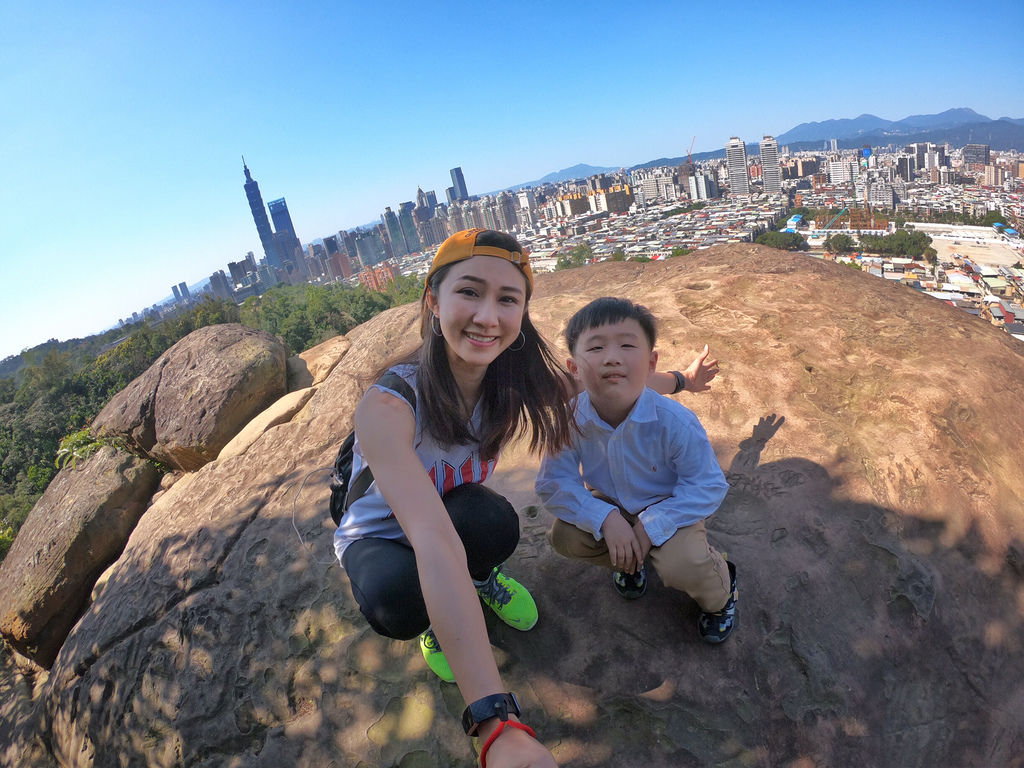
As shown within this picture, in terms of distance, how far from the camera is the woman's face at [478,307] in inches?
67.4

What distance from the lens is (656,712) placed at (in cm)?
191

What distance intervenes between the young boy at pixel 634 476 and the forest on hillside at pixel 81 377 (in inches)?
354

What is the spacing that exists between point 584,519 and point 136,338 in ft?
76.1

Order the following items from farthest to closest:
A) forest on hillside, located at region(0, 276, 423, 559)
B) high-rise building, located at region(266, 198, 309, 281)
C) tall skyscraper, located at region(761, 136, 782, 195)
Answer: high-rise building, located at region(266, 198, 309, 281), tall skyscraper, located at region(761, 136, 782, 195), forest on hillside, located at region(0, 276, 423, 559)

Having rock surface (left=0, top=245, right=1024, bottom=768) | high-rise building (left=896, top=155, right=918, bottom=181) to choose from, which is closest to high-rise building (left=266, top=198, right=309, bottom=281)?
rock surface (left=0, top=245, right=1024, bottom=768)

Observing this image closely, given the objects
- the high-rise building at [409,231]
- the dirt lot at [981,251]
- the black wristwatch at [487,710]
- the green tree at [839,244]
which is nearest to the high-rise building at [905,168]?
the dirt lot at [981,251]

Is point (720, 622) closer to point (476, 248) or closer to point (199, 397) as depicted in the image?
point (476, 248)

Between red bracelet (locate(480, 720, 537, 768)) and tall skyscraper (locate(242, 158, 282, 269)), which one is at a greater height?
tall skyscraper (locate(242, 158, 282, 269))

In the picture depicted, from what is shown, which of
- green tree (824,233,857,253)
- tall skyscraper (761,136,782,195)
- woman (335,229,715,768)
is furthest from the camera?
tall skyscraper (761,136,782,195)

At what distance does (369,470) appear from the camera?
1972 millimetres

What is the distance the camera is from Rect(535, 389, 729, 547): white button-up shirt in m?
1.90

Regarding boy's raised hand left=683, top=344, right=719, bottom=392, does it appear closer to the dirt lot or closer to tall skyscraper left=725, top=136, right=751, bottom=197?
the dirt lot

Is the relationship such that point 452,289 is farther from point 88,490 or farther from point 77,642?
point 88,490

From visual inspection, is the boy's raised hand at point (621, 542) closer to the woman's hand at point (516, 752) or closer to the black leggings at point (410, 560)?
the black leggings at point (410, 560)
